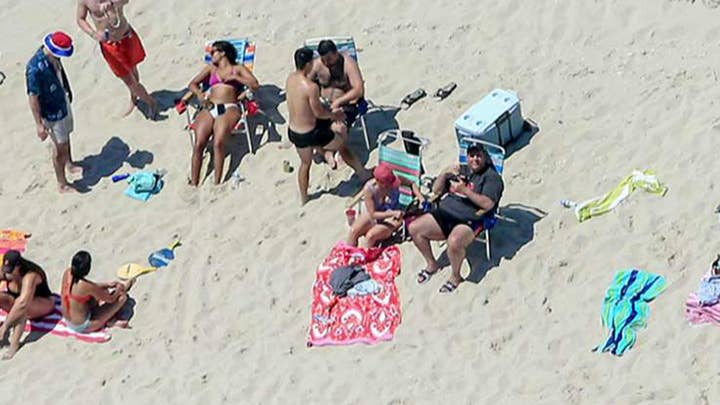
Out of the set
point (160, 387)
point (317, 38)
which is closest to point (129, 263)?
point (160, 387)

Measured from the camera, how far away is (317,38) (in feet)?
47.9

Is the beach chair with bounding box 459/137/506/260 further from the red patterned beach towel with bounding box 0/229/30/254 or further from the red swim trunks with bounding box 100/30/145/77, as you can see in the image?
the red patterned beach towel with bounding box 0/229/30/254

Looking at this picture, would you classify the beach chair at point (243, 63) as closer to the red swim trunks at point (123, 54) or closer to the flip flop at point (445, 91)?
the red swim trunks at point (123, 54)

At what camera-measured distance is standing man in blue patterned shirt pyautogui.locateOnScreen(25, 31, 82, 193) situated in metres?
12.7

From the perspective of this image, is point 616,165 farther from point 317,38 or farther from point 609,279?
point 317,38

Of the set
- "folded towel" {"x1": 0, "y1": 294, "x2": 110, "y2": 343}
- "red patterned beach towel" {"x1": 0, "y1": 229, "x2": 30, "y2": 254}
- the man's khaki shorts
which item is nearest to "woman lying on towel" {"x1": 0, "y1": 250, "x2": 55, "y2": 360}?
"folded towel" {"x1": 0, "y1": 294, "x2": 110, "y2": 343}

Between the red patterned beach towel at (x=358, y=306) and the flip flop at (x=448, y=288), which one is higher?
the red patterned beach towel at (x=358, y=306)

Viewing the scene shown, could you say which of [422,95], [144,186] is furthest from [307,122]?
[144,186]

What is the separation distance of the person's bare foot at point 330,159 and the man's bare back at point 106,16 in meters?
2.47

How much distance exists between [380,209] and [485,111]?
156 centimetres

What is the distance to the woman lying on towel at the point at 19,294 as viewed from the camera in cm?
1145

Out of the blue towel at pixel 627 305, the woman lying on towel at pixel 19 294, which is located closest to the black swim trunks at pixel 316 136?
the woman lying on towel at pixel 19 294

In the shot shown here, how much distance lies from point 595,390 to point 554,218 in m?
1.97

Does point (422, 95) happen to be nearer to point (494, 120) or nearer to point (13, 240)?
point (494, 120)
